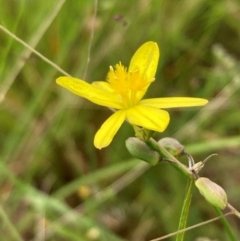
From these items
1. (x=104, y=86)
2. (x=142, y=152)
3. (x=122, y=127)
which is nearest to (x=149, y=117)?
(x=142, y=152)

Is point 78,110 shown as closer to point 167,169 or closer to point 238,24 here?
point 167,169

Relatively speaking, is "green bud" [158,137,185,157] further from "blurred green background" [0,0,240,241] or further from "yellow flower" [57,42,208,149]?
"blurred green background" [0,0,240,241]

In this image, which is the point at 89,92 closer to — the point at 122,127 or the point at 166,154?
the point at 166,154

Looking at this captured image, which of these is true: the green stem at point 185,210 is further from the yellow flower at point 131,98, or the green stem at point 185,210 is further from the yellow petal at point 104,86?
the yellow petal at point 104,86

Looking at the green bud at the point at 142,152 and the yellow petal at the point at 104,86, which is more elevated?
the yellow petal at the point at 104,86

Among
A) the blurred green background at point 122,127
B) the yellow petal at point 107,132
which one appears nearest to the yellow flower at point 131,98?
the yellow petal at point 107,132

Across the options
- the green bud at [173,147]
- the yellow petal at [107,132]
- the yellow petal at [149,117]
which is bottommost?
the yellow petal at [107,132]

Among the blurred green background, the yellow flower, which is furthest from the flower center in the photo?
the blurred green background

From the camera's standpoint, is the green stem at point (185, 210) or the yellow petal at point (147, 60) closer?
the green stem at point (185, 210)

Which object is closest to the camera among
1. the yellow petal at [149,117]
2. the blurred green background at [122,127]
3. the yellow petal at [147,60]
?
the yellow petal at [149,117]
